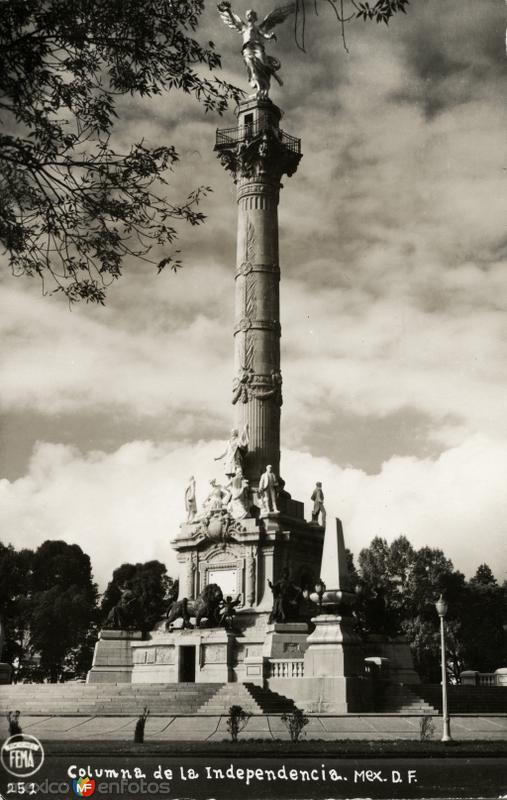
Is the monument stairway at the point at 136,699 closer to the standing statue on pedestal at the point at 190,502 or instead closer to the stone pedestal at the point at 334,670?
the stone pedestal at the point at 334,670

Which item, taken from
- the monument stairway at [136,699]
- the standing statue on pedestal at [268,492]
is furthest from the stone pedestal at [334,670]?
the standing statue on pedestal at [268,492]

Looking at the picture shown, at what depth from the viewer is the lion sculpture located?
36625 mm

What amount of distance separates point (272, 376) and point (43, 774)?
109ft

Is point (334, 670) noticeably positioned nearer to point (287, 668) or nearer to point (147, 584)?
point (287, 668)

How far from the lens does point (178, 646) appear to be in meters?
35.8


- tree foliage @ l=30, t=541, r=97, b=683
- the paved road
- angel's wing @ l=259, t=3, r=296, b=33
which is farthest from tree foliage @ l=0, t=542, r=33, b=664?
the paved road

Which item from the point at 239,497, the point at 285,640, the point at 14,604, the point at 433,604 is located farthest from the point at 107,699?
the point at 433,604

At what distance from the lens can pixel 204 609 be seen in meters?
36.6

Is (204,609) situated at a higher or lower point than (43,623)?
lower

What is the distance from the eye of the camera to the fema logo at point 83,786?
9680 millimetres

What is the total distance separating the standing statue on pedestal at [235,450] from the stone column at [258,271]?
11.6 inches

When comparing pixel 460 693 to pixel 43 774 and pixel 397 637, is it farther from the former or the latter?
pixel 43 774

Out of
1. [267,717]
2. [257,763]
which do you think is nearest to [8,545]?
[267,717]

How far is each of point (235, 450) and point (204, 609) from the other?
8.10 meters
